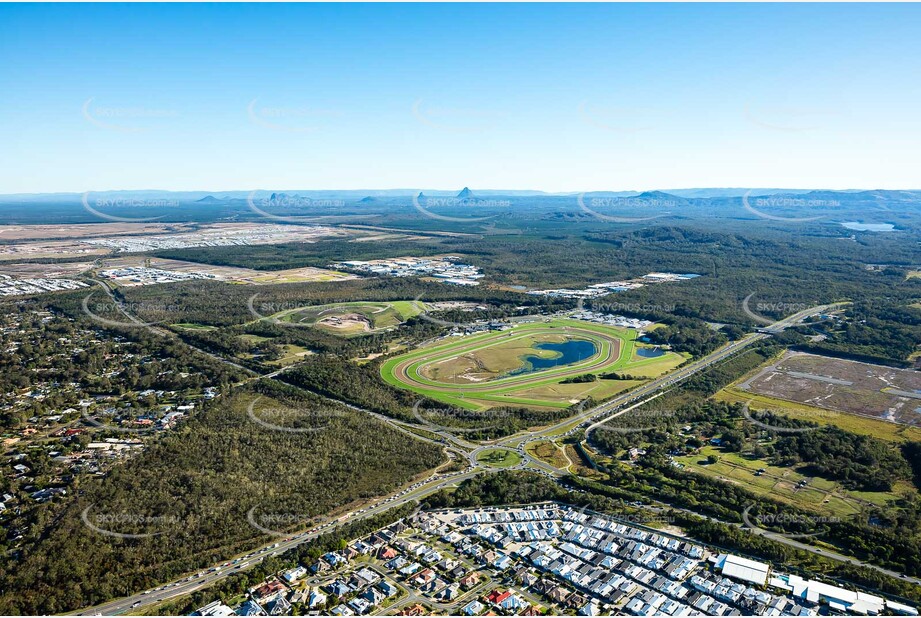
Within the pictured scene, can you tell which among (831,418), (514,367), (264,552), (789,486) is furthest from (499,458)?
(831,418)

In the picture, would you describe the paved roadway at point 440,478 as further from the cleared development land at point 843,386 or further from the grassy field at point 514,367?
the cleared development land at point 843,386

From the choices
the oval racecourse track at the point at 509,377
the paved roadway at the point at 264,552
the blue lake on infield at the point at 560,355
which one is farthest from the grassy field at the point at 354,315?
the paved roadway at the point at 264,552

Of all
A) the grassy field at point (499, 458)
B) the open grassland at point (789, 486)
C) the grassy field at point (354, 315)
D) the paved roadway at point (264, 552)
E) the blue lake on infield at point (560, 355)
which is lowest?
the open grassland at point (789, 486)

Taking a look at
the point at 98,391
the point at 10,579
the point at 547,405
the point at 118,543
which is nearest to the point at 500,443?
the point at 547,405

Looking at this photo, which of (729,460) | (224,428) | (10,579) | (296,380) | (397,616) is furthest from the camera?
(296,380)

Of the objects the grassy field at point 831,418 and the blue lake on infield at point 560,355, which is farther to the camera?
the blue lake on infield at point 560,355

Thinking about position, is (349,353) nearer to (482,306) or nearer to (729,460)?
(482,306)

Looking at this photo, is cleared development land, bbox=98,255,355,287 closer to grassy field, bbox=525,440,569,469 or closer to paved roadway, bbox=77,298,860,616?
paved roadway, bbox=77,298,860,616
